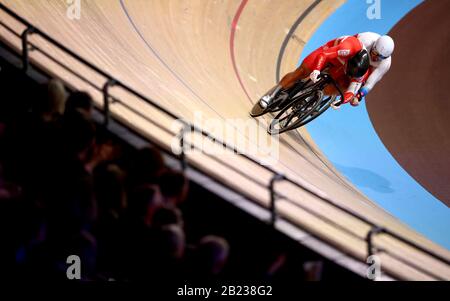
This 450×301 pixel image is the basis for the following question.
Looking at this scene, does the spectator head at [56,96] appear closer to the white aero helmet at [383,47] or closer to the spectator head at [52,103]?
the spectator head at [52,103]

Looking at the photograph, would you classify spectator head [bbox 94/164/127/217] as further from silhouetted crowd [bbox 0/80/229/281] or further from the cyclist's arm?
the cyclist's arm

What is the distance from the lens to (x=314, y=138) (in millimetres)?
7395

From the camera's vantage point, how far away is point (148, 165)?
3.45 m

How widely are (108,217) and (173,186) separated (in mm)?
355

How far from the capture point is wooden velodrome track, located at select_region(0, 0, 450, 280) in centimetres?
402

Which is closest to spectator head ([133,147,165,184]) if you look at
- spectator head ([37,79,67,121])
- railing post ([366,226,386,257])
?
spectator head ([37,79,67,121])

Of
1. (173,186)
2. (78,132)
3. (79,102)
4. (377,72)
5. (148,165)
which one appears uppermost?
(377,72)

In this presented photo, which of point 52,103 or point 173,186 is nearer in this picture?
point 173,186

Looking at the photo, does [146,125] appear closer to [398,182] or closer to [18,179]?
[18,179]

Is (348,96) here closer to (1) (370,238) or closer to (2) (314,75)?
(2) (314,75)

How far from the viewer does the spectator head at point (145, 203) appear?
3.27m

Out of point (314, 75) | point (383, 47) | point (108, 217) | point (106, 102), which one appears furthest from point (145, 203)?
point (383, 47)
